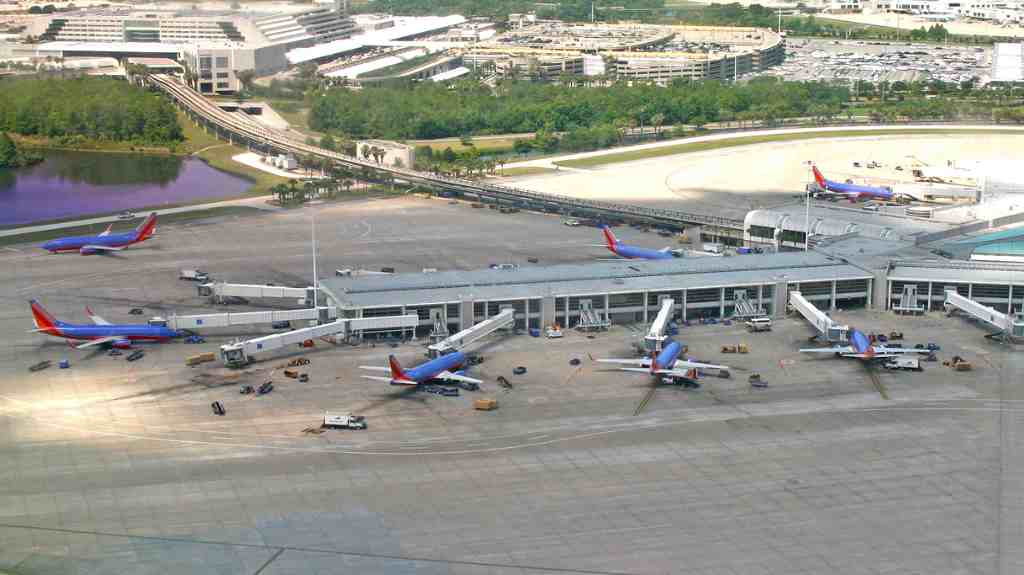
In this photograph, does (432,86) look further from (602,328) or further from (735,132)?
(602,328)

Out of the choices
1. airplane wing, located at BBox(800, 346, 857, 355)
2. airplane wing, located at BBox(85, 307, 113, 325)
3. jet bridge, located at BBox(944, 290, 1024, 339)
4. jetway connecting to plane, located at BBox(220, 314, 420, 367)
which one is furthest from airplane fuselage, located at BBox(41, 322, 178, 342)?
jet bridge, located at BBox(944, 290, 1024, 339)

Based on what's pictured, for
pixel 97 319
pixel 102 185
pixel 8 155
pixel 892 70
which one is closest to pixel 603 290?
pixel 97 319

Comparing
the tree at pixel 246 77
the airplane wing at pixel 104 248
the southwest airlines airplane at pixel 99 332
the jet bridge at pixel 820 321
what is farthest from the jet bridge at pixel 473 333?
the tree at pixel 246 77

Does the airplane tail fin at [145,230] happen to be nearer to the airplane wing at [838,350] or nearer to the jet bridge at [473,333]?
the jet bridge at [473,333]

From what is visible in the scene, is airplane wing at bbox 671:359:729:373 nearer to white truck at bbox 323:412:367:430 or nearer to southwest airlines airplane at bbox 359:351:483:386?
southwest airlines airplane at bbox 359:351:483:386

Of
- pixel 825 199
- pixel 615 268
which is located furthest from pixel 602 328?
pixel 825 199

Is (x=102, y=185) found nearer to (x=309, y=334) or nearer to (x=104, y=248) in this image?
(x=104, y=248)
